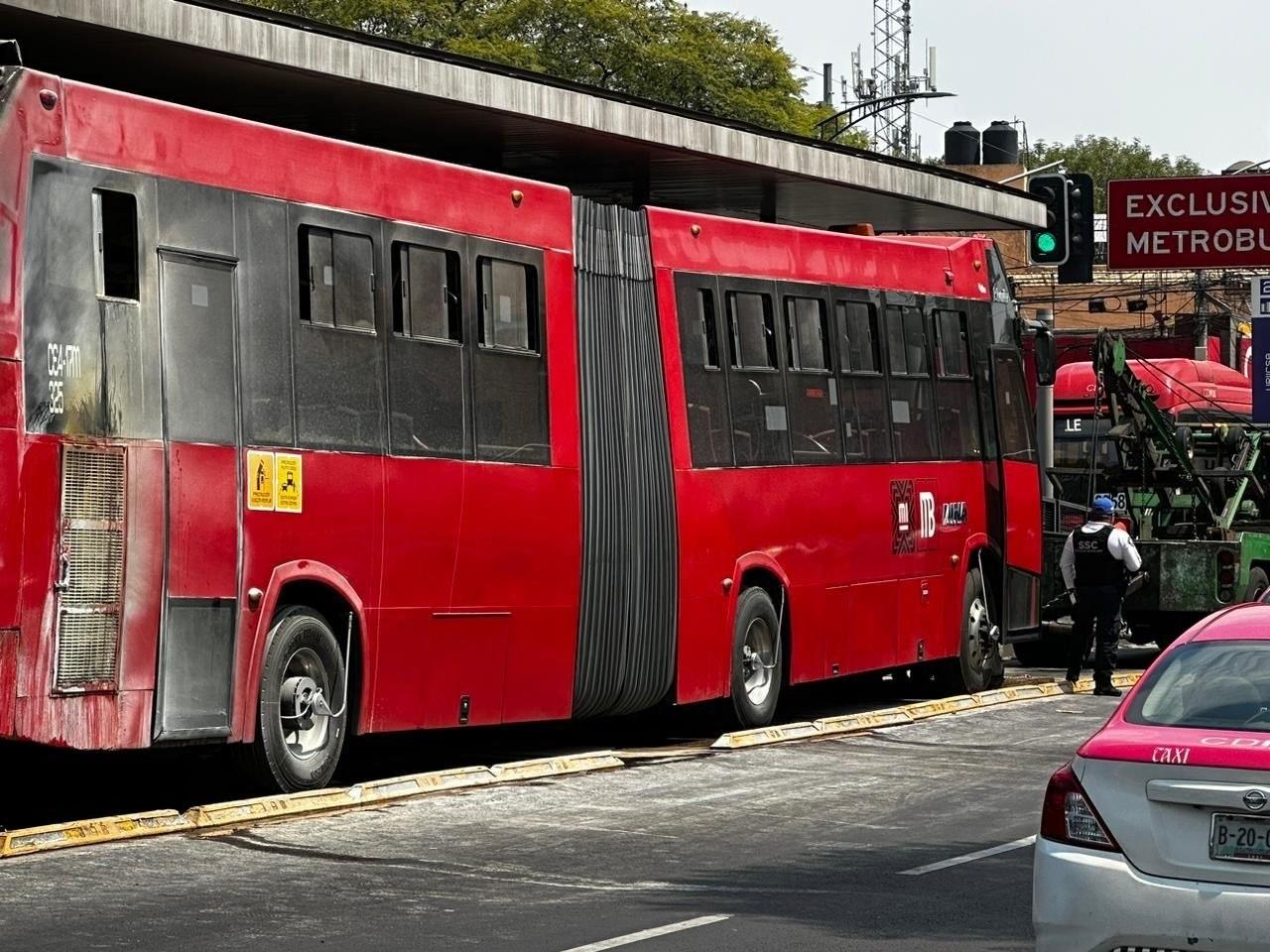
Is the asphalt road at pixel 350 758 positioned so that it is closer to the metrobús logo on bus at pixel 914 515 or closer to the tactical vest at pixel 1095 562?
the metrobús logo on bus at pixel 914 515

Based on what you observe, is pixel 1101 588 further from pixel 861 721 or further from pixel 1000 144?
pixel 1000 144

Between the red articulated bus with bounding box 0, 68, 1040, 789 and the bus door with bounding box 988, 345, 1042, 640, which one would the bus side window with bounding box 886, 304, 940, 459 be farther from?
the bus door with bounding box 988, 345, 1042, 640

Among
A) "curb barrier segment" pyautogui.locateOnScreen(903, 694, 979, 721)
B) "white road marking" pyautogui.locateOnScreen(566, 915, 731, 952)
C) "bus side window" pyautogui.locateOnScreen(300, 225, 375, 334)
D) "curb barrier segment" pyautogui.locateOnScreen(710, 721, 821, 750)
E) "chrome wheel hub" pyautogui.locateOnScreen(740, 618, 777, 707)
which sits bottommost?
"curb barrier segment" pyautogui.locateOnScreen(903, 694, 979, 721)

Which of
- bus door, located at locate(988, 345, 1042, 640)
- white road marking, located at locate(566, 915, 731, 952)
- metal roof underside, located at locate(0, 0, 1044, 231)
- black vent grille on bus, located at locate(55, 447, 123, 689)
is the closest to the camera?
white road marking, located at locate(566, 915, 731, 952)

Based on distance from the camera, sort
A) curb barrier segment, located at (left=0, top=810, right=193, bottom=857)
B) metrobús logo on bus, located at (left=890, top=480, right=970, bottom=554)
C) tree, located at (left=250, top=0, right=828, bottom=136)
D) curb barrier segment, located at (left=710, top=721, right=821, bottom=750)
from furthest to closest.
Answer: tree, located at (left=250, top=0, right=828, bottom=136) → metrobús logo on bus, located at (left=890, top=480, right=970, bottom=554) → curb barrier segment, located at (left=710, top=721, right=821, bottom=750) → curb barrier segment, located at (left=0, top=810, right=193, bottom=857)

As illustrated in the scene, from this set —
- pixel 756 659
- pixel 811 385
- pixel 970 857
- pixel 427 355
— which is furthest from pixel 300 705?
pixel 811 385

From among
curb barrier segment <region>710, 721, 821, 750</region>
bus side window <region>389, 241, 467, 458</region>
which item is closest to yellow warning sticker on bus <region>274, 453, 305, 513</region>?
bus side window <region>389, 241, 467, 458</region>

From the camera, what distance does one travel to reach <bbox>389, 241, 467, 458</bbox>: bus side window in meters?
15.1

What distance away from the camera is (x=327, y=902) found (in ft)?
35.0

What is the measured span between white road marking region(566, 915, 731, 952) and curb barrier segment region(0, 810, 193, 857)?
357cm

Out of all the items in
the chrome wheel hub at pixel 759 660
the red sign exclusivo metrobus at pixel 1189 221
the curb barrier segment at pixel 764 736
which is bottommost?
the curb barrier segment at pixel 764 736

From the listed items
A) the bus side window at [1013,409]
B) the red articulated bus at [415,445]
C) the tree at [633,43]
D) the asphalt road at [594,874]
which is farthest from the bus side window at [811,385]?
the tree at [633,43]

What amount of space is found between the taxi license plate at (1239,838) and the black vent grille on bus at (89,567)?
251 inches

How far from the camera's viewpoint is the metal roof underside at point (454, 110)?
16.2 m
